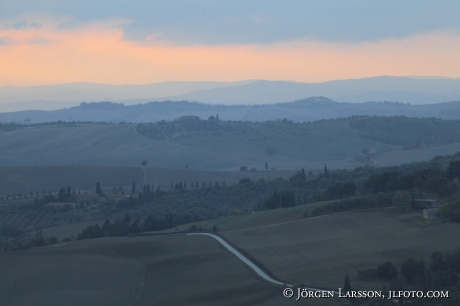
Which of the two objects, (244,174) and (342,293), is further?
(244,174)

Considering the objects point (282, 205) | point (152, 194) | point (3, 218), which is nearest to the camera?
point (282, 205)

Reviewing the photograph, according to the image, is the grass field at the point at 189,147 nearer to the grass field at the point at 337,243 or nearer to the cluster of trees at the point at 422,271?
the grass field at the point at 337,243

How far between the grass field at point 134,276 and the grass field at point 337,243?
1879mm

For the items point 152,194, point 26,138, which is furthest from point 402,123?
point 152,194

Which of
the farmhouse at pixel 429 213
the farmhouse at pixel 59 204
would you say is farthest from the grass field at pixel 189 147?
the farmhouse at pixel 429 213

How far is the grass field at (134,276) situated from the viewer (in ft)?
91.8

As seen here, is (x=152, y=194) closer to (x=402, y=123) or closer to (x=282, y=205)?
(x=282, y=205)

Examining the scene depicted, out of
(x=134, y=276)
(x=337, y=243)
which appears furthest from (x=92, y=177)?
(x=337, y=243)

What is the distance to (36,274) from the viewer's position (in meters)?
33.5

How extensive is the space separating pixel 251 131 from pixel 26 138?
145 feet

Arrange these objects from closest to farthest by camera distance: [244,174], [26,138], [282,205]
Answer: [282,205], [244,174], [26,138]

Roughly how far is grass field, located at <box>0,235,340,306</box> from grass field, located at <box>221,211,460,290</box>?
188 cm

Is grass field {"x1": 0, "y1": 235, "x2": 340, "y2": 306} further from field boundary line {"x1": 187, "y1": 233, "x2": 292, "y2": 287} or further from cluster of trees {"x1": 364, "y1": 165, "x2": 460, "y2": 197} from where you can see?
cluster of trees {"x1": 364, "y1": 165, "x2": 460, "y2": 197}

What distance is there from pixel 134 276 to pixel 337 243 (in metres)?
9.90
